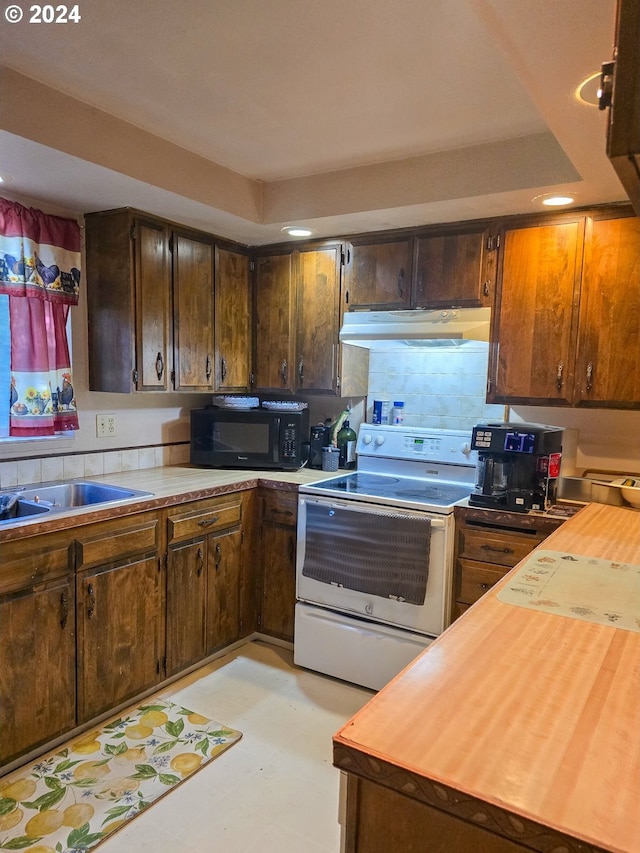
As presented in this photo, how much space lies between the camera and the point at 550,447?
7.89 feet

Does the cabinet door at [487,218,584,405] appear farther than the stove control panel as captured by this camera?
No

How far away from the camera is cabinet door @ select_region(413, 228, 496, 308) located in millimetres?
2689

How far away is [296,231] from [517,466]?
1.63 meters

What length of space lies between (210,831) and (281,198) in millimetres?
2602

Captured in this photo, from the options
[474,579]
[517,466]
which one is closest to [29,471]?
[474,579]

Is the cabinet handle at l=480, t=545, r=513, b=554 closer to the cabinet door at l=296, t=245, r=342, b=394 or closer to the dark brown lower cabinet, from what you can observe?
the dark brown lower cabinet

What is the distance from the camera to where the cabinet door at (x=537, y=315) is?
251 centimetres

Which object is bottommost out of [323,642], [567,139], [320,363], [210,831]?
[210,831]

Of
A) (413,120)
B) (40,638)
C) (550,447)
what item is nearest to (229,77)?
(413,120)

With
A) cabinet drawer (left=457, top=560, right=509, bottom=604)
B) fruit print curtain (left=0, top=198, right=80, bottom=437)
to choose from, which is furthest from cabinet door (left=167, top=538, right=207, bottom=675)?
cabinet drawer (left=457, top=560, right=509, bottom=604)

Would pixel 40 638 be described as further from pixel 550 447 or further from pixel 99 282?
pixel 550 447

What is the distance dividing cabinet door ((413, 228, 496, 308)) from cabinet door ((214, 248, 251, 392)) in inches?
41.3

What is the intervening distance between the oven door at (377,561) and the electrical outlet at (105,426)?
3.50 ft

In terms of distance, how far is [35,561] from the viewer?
2029 millimetres
